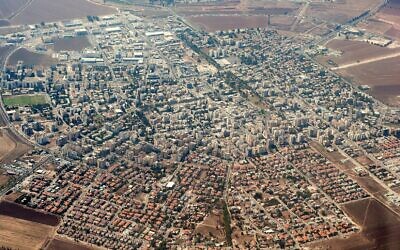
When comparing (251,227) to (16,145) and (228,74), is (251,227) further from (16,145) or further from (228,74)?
(228,74)

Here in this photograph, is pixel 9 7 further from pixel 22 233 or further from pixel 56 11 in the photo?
pixel 22 233

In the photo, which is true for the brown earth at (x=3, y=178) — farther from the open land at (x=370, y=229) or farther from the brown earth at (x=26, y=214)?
the open land at (x=370, y=229)

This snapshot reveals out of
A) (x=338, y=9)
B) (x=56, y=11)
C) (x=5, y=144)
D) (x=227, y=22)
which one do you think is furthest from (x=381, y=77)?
(x=56, y=11)

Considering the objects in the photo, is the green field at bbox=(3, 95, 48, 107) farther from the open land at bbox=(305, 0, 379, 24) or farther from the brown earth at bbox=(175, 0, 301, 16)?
the open land at bbox=(305, 0, 379, 24)

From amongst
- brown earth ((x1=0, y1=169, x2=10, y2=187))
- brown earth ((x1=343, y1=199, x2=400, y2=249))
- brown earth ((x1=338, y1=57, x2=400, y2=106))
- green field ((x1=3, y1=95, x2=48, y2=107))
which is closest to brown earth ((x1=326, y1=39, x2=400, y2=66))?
brown earth ((x1=338, y1=57, x2=400, y2=106))

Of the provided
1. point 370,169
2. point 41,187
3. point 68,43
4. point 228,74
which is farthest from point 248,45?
point 41,187
